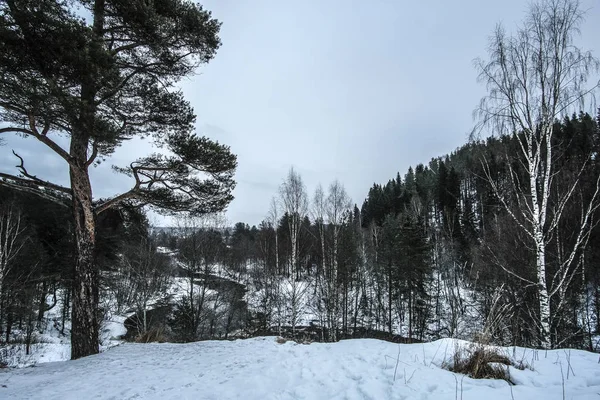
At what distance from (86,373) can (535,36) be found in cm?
1176

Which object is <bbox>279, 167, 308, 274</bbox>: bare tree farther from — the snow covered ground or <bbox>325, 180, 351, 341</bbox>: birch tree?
the snow covered ground

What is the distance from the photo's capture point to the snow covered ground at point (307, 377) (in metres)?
2.96

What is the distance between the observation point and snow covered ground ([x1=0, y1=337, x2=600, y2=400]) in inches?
116

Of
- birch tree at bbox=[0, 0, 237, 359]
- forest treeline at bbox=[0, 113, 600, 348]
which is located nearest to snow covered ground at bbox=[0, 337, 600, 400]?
birch tree at bbox=[0, 0, 237, 359]

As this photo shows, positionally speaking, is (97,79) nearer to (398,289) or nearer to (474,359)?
(474,359)

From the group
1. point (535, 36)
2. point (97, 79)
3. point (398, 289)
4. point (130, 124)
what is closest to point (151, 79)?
point (130, 124)

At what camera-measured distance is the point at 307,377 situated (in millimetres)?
3705

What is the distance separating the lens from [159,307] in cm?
1980

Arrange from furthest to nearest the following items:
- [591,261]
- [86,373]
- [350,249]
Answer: [350,249]
[591,261]
[86,373]

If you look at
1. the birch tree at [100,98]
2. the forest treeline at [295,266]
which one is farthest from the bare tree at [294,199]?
the birch tree at [100,98]

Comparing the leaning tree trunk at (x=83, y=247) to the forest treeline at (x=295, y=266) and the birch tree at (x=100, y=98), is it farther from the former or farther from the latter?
the forest treeline at (x=295, y=266)

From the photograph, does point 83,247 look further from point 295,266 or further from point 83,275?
point 295,266

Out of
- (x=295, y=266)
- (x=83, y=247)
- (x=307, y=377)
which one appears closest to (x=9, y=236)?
(x=83, y=247)

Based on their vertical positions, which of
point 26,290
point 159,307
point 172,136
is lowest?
point 159,307
